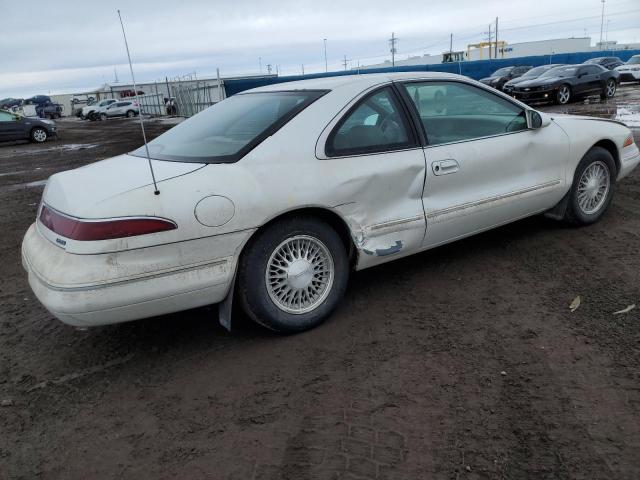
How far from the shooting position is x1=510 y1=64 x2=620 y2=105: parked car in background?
19484mm

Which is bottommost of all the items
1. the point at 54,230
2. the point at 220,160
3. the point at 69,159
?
the point at 69,159

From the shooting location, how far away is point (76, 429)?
8.54 feet

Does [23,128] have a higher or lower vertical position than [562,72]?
lower

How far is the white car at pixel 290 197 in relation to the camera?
2.78 meters

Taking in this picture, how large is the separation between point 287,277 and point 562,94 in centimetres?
1960

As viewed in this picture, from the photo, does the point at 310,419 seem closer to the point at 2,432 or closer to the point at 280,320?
the point at 280,320

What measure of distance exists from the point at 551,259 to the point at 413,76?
1784mm

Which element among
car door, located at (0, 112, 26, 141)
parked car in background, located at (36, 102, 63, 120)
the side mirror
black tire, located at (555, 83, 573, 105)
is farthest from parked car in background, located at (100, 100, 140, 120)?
the side mirror

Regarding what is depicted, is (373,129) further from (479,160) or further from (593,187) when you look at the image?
(593,187)

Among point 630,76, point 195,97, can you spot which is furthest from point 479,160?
point 630,76

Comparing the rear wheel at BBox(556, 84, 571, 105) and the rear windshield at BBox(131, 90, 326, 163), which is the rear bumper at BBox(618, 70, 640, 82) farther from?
the rear windshield at BBox(131, 90, 326, 163)

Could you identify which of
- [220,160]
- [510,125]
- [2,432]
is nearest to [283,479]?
[2,432]

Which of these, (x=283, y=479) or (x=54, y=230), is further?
(x=54, y=230)

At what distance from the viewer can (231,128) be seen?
11.9 feet
